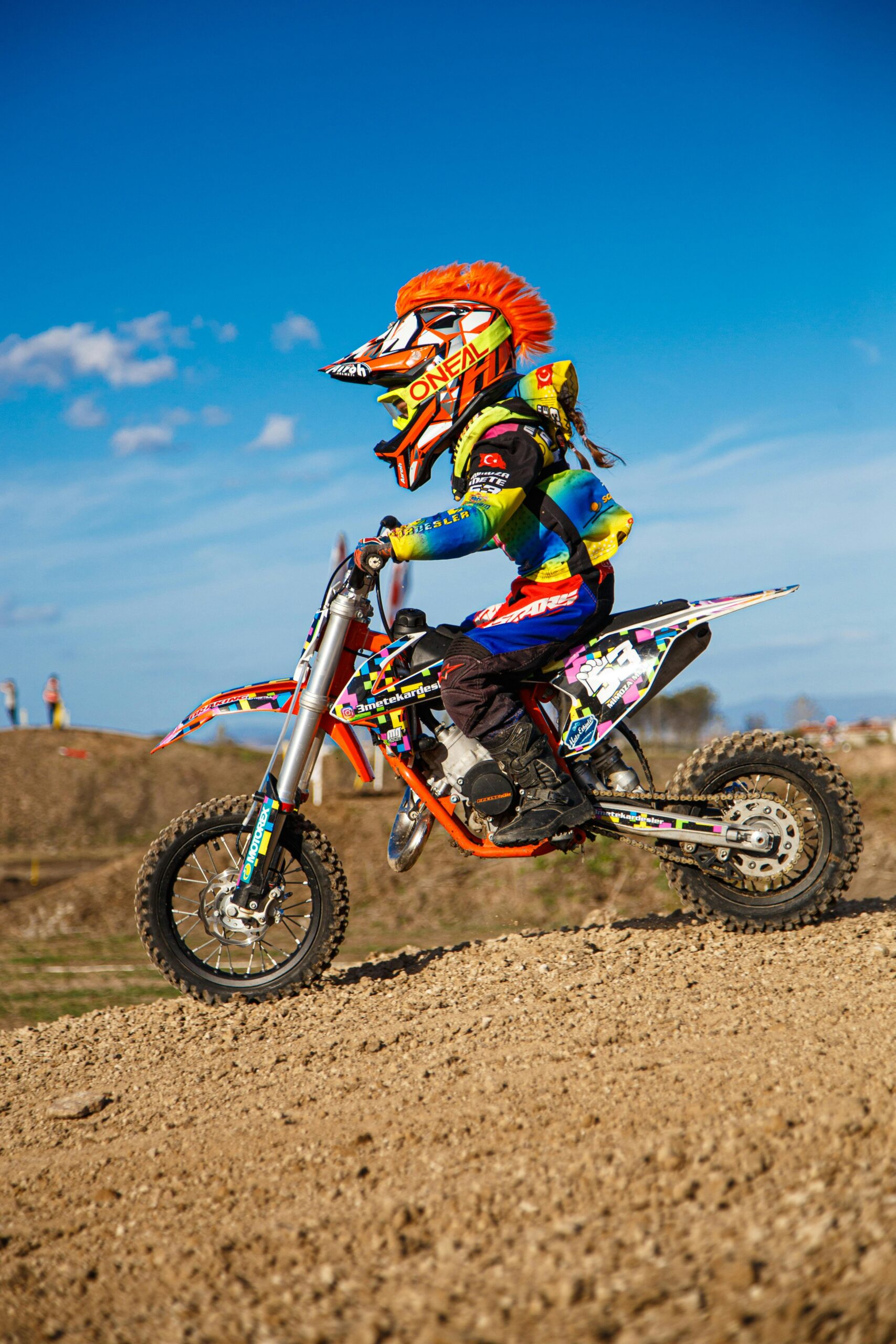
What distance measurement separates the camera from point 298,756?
5664 mm

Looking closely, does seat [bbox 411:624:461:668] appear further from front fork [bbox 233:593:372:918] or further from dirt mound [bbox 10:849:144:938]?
dirt mound [bbox 10:849:144:938]

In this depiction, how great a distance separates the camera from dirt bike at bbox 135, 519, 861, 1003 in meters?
5.50

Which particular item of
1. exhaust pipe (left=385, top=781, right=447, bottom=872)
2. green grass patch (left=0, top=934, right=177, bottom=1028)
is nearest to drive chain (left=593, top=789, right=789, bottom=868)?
exhaust pipe (left=385, top=781, right=447, bottom=872)

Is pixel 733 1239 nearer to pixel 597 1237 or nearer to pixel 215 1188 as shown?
pixel 597 1237

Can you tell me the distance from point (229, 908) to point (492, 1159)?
272cm

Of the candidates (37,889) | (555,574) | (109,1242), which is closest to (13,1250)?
(109,1242)

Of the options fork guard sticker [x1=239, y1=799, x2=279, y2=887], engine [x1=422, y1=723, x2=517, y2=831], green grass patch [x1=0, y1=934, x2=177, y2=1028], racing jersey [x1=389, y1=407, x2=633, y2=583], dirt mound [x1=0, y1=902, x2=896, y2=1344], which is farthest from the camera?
green grass patch [x1=0, y1=934, x2=177, y2=1028]

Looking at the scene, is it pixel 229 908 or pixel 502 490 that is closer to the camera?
pixel 502 490

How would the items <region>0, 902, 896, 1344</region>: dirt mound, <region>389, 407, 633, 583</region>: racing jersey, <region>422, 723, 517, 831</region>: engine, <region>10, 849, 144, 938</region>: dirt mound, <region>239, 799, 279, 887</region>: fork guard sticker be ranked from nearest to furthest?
<region>0, 902, 896, 1344</region>: dirt mound, <region>389, 407, 633, 583</region>: racing jersey, <region>422, 723, 517, 831</region>: engine, <region>239, 799, 279, 887</region>: fork guard sticker, <region>10, 849, 144, 938</region>: dirt mound

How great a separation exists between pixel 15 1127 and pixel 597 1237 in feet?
10.4

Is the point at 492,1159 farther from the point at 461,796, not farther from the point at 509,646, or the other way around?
the point at 509,646

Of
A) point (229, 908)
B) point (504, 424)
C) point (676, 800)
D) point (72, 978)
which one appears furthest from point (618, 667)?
point (72, 978)

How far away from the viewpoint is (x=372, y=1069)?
448 cm

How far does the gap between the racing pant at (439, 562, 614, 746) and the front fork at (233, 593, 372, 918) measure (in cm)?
60
